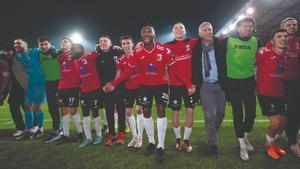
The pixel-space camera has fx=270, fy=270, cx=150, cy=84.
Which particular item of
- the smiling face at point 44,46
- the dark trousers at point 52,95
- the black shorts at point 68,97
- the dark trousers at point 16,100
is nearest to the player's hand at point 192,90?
the black shorts at point 68,97

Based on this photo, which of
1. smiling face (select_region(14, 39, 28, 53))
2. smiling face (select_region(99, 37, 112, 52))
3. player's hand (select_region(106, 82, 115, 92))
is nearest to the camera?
player's hand (select_region(106, 82, 115, 92))

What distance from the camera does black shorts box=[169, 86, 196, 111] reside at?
5.35 metres

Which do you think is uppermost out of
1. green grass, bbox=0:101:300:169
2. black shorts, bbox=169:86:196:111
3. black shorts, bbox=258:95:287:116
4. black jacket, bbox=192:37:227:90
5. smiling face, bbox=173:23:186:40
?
smiling face, bbox=173:23:186:40

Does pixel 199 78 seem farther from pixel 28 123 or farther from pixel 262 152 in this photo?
pixel 28 123

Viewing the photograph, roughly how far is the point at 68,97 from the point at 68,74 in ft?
1.77

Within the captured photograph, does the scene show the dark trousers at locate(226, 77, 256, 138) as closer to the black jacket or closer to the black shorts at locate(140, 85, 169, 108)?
the black jacket

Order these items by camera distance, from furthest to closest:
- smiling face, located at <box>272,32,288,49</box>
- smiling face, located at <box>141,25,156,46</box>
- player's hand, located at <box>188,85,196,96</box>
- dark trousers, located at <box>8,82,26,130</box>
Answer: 1. dark trousers, located at <box>8,82,26,130</box>
2. smiling face, located at <box>141,25,156,46</box>
3. player's hand, located at <box>188,85,196,96</box>
4. smiling face, located at <box>272,32,288,49</box>

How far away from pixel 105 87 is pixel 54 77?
1.79 meters

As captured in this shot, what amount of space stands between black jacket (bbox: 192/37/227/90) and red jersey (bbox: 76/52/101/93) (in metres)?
2.33

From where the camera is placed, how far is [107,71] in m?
6.05

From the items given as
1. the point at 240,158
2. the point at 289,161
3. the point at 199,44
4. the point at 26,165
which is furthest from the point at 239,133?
the point at 26,165

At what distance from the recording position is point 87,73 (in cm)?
613

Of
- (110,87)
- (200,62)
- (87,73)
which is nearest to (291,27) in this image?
(200,62)

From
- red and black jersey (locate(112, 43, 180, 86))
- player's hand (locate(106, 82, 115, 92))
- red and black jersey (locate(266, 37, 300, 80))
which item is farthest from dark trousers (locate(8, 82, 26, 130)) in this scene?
red and black jersey (locate(266, 37, 300, 80))
